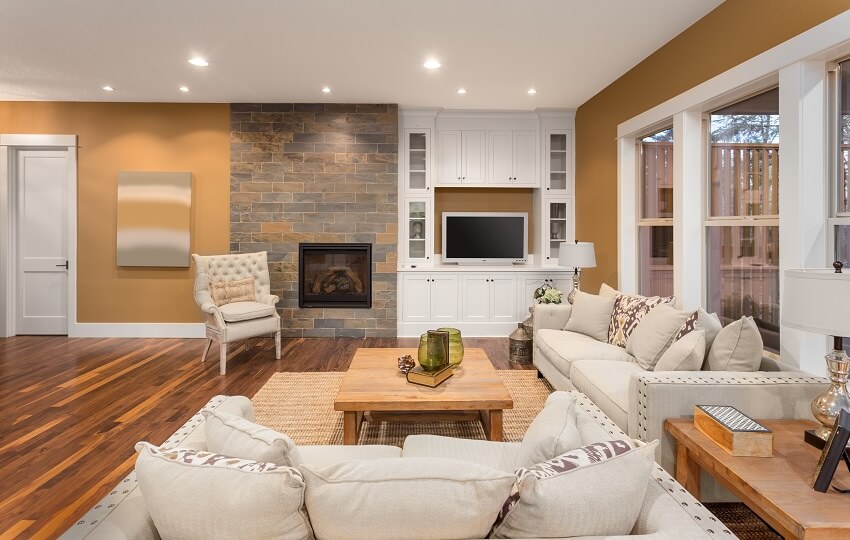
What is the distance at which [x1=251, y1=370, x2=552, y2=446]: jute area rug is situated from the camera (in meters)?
2.93

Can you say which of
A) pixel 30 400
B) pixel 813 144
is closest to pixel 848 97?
pixel 813 144

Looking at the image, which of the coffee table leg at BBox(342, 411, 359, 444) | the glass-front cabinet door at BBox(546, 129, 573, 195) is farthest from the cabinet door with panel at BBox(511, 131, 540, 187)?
the coffee table leg at BBox(342, 411, 359, 444)

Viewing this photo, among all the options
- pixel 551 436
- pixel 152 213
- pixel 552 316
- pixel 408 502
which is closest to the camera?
pixel 408 502

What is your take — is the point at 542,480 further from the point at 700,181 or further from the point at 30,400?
the point at 30,400

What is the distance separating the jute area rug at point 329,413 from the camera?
2.93 metres

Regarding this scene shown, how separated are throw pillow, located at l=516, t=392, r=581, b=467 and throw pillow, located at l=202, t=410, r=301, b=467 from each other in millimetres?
583

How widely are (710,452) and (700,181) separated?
2.43 metres

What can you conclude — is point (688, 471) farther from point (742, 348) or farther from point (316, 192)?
point (316, 192)

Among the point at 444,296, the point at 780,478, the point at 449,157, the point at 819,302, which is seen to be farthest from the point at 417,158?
the point at 780,478

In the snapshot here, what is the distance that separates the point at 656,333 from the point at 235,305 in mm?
3795

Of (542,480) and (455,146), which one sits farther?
(455,146)

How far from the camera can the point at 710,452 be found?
70.2 inches

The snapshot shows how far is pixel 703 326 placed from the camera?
2.77 m

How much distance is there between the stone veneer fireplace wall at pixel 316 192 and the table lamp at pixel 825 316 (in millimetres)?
4400
